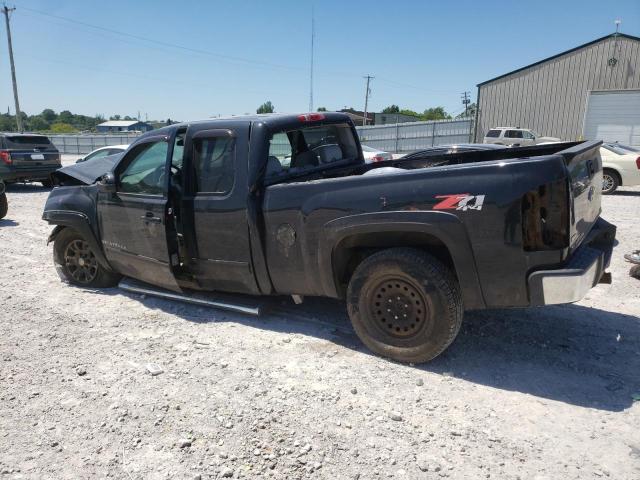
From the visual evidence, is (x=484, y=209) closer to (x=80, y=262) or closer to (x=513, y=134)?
(x=80, y=262)

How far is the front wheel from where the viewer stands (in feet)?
43.4

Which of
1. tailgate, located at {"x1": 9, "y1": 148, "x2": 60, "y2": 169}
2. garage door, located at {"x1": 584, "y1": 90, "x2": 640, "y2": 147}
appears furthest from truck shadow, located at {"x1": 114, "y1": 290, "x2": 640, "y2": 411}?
garage door, located at {"x1": 584, "y1": 90, "x2": 640, "y2": 147}

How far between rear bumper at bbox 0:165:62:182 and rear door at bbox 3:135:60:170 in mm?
90

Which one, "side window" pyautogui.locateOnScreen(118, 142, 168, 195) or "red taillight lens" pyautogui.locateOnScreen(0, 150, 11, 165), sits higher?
"side window" pyautogui.locateOnScreen(118, 142, 168, 195)

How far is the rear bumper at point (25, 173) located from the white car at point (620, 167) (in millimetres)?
15342

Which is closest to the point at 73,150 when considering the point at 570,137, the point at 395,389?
the point at 570,137

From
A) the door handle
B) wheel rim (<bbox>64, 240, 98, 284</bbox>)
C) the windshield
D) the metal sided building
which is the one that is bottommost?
wheel rim (<bbox>64, 240, 98, 284</bbox>)

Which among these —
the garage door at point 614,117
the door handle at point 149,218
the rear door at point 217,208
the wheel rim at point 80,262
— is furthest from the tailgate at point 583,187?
the garage door at point 614,117

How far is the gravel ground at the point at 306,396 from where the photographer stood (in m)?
2.76

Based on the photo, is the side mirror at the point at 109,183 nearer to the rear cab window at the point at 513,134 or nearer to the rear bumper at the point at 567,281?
the rear bumper at the point at 567,281

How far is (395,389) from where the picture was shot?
A: 346cm

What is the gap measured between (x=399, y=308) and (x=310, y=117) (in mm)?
2141

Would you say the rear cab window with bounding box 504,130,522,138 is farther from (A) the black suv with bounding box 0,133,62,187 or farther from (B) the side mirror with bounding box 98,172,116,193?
(B) the side mirror with bounding box 98,172,116,193

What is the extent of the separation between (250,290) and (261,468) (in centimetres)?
193
